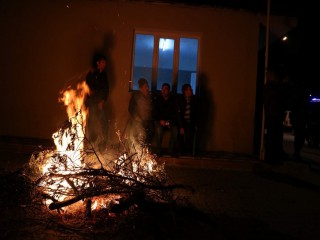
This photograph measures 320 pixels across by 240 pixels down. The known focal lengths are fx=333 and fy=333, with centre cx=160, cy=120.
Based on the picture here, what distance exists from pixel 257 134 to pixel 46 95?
5.69 metres

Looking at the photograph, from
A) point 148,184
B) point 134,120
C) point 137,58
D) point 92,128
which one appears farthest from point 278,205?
point 137,58

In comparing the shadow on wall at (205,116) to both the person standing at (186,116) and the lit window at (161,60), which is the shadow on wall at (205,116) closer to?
the lit window at (161,60)

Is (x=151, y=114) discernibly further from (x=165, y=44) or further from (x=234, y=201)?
(x=234, y=201)

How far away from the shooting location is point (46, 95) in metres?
8.69

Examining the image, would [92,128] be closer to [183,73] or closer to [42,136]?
[42,136]

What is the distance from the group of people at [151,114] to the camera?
7.80 m

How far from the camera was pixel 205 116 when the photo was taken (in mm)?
8766

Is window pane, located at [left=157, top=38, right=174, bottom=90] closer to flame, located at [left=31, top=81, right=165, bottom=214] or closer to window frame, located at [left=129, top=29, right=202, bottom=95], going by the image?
window frame, located at [left=129, top=29, right=202, bottom=95]

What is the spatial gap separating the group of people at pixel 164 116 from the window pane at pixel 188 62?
0.97 metres

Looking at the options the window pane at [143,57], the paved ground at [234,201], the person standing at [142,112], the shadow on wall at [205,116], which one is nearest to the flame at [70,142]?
the paved ground at [234,201]

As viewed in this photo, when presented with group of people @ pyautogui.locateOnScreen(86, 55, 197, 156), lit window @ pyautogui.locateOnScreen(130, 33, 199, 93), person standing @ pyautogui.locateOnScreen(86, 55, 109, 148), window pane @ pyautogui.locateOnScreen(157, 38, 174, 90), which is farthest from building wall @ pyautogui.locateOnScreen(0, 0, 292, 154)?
group of people @ pyautogui.locateOnScreen(86, 55, 197, 156)

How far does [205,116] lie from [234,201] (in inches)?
145

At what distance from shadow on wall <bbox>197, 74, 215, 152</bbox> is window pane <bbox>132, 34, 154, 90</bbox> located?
1.47 meters

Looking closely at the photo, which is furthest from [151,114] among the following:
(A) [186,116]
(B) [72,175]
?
(B) [72,175]
